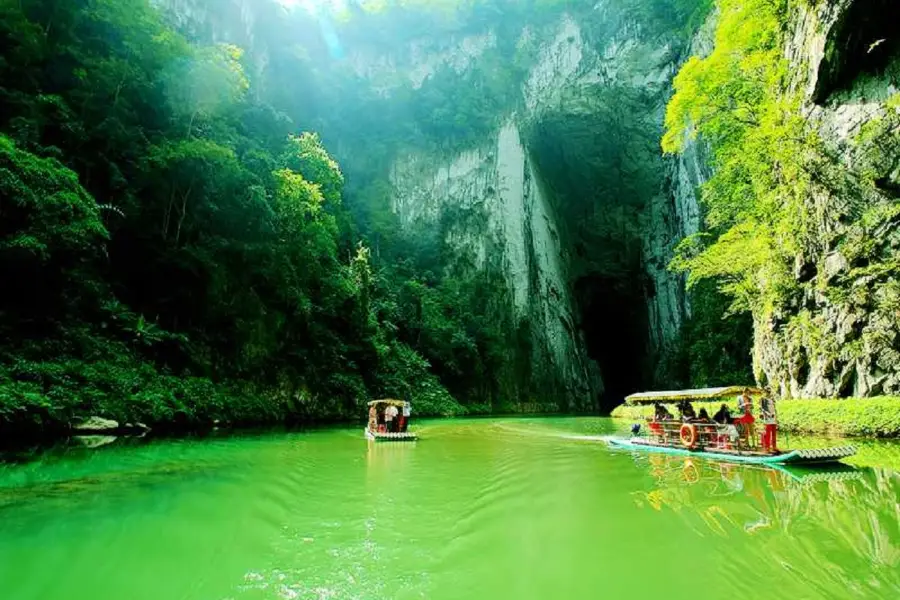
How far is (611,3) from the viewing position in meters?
41.6

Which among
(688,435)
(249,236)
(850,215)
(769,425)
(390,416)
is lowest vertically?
(688,435)

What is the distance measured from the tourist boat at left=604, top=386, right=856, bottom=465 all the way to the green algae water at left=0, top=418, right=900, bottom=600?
389mm

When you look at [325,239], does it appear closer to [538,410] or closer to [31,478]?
[31,478]

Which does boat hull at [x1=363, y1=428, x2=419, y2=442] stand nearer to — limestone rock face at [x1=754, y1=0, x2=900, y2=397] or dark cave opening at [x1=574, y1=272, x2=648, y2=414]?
limestone rock face at [x1=754, y1=0, x2=900, y2=397]

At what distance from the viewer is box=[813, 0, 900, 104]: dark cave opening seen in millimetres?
13008

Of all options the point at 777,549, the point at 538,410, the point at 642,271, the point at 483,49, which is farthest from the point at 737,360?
the point at 483,49

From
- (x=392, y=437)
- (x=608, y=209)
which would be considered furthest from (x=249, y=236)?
(x=608, y=209)

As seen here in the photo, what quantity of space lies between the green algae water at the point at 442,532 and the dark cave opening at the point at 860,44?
32.4 ft

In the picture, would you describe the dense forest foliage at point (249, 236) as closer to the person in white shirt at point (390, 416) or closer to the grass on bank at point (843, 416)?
the grass on bank at point (843, 416)

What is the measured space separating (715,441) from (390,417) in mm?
8744

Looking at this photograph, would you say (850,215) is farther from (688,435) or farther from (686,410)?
(688,435)

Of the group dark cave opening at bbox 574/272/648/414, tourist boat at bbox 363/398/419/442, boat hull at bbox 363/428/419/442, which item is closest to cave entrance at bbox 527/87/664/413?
dark cave opening at bbox 574/272/648/414

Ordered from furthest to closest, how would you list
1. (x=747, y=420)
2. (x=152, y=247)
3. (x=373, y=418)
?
(x=152, y=247) < (x=373, y=418) < (x=747, y=420)

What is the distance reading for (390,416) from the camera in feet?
52.6
